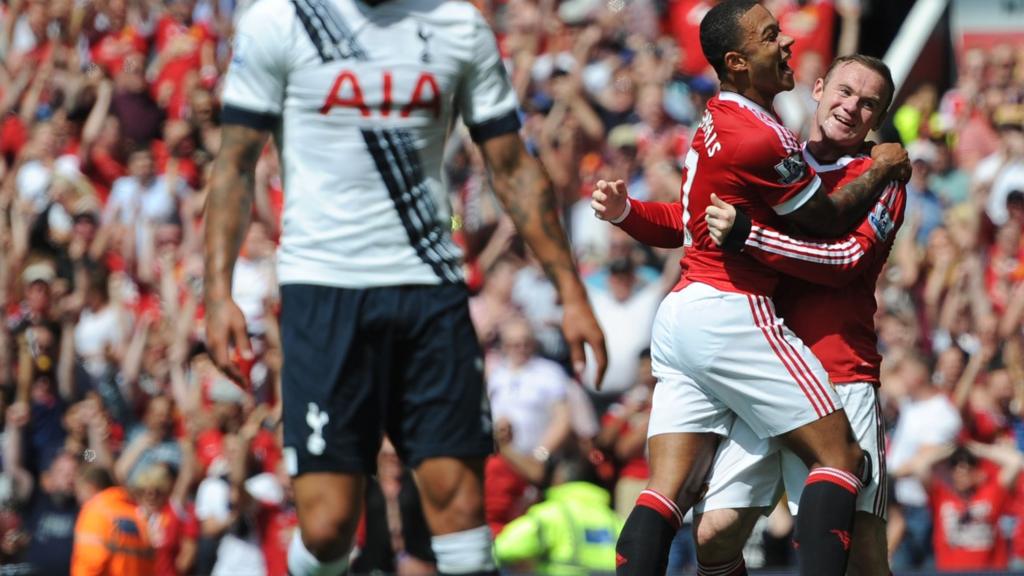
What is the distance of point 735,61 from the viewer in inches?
208

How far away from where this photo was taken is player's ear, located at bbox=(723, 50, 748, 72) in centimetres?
527

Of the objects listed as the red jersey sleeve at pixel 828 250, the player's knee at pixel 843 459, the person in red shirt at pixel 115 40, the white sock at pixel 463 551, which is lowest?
the person in red shirt at pixel 115 40

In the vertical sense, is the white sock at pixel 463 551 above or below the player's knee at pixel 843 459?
below

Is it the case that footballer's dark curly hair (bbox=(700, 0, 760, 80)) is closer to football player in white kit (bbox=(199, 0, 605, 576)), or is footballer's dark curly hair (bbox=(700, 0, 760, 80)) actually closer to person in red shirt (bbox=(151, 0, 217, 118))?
football player in white kit (bbox=(199, 0, 605, 576))

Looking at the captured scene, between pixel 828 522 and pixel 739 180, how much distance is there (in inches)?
39.2

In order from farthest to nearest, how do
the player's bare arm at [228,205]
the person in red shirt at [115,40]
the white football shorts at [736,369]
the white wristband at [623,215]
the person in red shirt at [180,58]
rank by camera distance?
the person in red shirt at [115,40] → the person in red shirt at [180,58] → the player's bare arm at [228,205] → the white wristband at [623,215] → the white football shorts at [736,369]

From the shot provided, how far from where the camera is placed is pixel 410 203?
224 inches

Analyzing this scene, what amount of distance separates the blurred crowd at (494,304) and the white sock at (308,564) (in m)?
3.82

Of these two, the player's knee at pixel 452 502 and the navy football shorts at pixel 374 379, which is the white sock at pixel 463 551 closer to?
the player's knee at pixel 452 502

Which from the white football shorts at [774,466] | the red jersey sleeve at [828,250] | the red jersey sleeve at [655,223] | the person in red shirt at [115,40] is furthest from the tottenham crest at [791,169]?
the person in red shirt at [115,40]

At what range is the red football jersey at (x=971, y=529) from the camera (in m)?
9.75

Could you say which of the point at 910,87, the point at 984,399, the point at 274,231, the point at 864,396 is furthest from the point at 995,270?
the point at 864,396

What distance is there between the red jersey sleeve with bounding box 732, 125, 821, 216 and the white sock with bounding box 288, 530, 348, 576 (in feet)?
5.78

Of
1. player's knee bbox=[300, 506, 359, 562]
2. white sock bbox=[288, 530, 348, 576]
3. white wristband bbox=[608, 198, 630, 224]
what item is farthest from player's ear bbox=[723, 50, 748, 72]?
white sock bbox=[288, 530, 348, 576]
